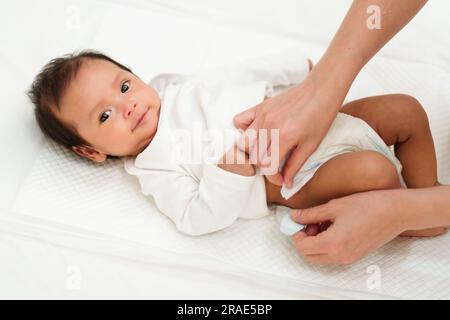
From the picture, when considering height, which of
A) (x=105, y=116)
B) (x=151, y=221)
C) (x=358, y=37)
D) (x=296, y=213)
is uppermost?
(x=358, y=37)

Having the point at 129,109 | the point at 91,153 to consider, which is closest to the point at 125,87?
the point at 129,109

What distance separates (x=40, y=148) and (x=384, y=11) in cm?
82

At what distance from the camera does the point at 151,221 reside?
3.87ft

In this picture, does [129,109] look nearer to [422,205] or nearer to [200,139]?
[200,139]

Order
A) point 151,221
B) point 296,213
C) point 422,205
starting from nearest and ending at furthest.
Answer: point 422,205 → point 296,213 → point 151,221

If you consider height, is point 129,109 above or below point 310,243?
above

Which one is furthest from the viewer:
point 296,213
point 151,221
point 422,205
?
point 151,221

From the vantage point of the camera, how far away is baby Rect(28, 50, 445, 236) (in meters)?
1.09

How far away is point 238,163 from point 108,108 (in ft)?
1.04

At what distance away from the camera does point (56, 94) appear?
1.15 meters

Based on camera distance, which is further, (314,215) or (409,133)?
(409,133)

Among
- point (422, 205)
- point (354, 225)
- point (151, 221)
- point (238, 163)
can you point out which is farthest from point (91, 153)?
point (422, 205)

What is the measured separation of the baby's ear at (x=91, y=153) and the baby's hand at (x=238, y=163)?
1.00 feet

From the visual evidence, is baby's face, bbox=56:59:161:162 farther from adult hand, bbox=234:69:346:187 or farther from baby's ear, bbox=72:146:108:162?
adult hand, bbox=234:69:346:187
